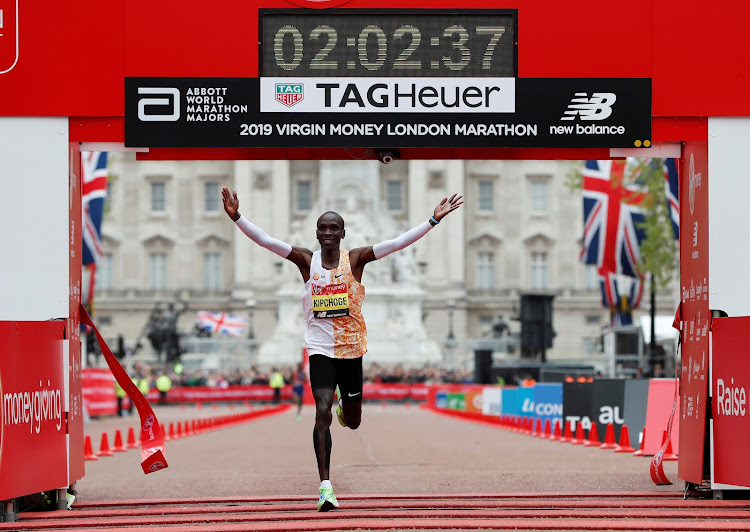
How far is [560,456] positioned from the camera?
19688 millimetres

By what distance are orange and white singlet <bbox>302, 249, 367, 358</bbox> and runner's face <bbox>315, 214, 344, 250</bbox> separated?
7.6 inches

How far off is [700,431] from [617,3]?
3.51 metres

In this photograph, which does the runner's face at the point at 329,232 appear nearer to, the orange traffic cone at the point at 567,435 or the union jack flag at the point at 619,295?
the orange traffic cone at the point at 567,435

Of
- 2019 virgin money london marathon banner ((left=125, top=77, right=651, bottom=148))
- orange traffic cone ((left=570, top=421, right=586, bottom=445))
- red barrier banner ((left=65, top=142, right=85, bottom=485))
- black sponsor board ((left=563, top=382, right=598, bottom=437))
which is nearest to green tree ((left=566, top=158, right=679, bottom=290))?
black sponsor board ((left=563, top=382, right=598, bottom=437))

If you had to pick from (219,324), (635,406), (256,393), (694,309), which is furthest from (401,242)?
(219,324)

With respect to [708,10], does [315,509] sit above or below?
below

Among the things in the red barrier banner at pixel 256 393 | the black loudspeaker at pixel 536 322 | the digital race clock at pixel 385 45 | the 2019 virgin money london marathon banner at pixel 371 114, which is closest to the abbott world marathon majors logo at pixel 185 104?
the 2019 virgin money london marathon banner at pixel 371 114

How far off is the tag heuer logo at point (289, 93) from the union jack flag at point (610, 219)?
86.8ft

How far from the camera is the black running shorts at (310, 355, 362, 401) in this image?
34.4 ft

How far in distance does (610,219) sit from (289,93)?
91.3 ft

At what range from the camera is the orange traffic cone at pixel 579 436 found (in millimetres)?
24000

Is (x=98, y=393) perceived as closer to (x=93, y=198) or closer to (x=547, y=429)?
(x=93, y=198)

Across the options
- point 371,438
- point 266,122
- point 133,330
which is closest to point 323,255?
point 266,122

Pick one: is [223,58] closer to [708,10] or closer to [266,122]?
[266,122]
